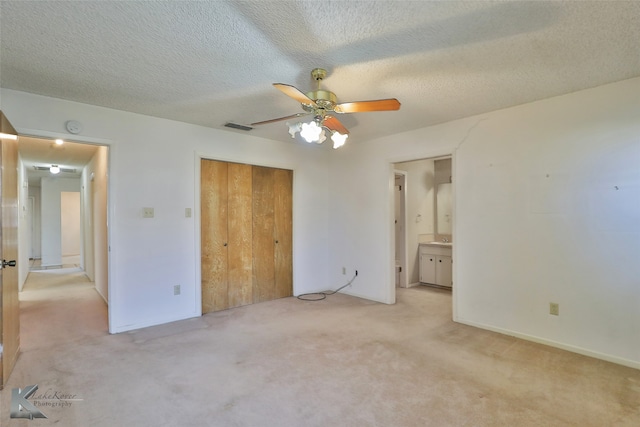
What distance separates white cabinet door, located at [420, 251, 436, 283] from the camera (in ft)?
17.9

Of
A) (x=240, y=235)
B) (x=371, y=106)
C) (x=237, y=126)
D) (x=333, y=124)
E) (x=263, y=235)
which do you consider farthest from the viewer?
(x=263, y=235)

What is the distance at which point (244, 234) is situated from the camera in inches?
175

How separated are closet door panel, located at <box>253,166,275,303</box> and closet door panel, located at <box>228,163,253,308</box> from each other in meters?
0.08

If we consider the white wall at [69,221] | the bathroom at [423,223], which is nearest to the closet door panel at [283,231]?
the bathroom at [423,223]

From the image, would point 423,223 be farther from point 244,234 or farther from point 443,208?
point 244,234

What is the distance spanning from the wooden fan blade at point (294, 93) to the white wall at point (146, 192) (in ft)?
7.11

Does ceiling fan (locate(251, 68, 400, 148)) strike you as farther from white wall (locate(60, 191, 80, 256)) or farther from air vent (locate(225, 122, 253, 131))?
white wall (locate(60, 191, 80, 256))

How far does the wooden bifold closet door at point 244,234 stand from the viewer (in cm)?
409

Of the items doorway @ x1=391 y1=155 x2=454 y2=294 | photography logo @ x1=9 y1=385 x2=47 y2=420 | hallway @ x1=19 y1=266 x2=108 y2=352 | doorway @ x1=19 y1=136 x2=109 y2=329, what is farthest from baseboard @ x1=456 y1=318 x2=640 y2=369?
doorway @ x1=19 y1=136 x2=109 y2=329

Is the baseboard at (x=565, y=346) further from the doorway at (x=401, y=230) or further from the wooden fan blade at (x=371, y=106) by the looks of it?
the wooden fan blade at (x=371, y=106)

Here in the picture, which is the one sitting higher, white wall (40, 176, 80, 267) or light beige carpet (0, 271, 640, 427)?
white wall (40, 176, 80, 267)

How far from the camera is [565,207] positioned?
2945 mm

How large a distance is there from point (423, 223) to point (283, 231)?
106 inches

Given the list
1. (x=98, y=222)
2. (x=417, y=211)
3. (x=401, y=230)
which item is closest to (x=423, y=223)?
(x=417, y=211)
